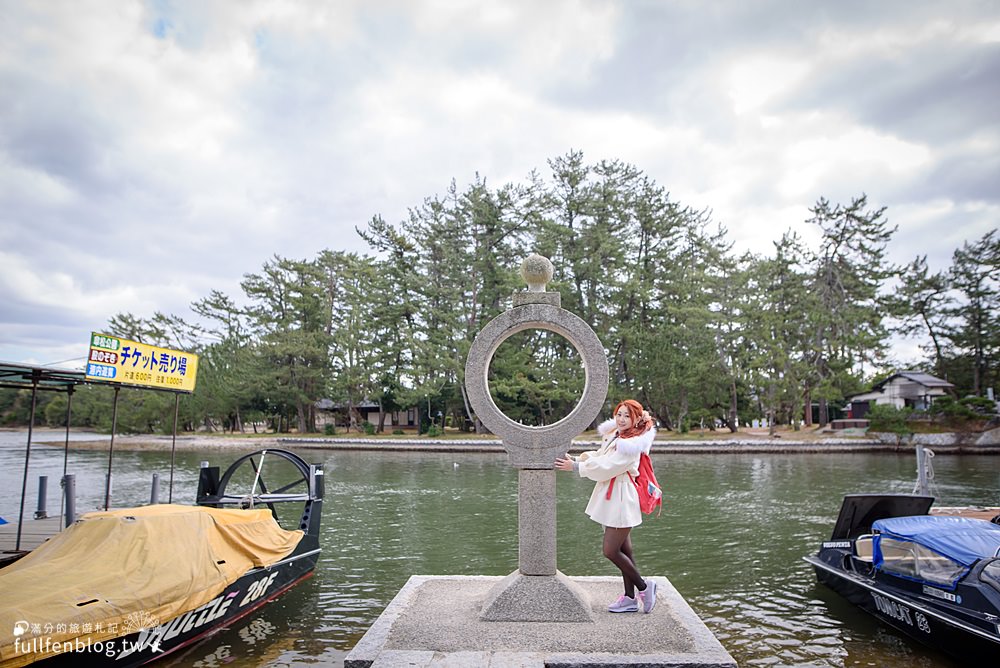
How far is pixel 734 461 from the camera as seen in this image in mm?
28500

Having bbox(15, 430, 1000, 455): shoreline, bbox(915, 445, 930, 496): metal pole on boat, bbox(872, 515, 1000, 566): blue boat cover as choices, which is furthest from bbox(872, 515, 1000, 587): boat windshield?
bbox(15, 430, 1000, 455): shoreline

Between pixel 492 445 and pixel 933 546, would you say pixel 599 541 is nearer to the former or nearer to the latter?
pixel 933 546

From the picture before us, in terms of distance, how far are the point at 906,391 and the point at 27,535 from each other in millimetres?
47576

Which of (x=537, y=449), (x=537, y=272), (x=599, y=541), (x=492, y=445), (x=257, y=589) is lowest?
(x=599, y=541)

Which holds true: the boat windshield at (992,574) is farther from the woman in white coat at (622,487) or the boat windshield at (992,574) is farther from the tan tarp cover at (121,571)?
the tan tarp cover at (121,571)

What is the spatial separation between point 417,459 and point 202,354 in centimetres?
2799

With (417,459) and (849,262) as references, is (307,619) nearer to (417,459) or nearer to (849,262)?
(417,459)

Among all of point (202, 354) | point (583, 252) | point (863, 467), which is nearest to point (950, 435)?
point (863, 467)

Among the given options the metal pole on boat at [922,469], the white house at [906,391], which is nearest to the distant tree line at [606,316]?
the white house at [906,391]

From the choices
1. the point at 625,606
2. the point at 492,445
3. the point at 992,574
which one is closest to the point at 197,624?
the point at 625,606

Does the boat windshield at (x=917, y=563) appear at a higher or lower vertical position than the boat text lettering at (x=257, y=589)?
higher

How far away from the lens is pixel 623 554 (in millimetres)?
5953

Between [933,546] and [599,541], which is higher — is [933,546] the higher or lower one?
the higher one

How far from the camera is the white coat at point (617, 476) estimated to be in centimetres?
580
